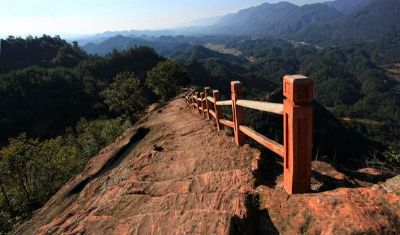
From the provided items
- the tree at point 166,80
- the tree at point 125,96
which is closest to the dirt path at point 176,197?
the tree at point 125,96

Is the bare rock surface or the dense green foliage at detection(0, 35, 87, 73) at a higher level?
the bare rock surface

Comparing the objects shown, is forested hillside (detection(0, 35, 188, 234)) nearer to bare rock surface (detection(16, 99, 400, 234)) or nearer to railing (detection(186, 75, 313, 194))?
bare rock surface (detection(16, 99, 400, 234))

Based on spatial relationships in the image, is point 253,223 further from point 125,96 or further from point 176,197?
point 125,96

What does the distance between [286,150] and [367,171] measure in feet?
8.06

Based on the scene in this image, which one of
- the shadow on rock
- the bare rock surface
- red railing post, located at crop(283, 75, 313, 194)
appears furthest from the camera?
the shadow on rock

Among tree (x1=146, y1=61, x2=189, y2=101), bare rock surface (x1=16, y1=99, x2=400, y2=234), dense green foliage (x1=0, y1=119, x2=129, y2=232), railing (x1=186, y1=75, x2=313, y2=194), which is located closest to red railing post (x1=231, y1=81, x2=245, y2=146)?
bare rock surface (x1=16, y1=99, x2=400, y2=234)

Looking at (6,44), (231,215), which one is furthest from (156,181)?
(6,44)

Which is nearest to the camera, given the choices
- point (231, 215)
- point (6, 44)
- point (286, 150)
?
point (231, 215)

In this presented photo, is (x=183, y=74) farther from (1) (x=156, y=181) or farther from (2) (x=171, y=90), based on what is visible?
(1) (x=156, y=181)

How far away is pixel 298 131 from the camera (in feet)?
12.3

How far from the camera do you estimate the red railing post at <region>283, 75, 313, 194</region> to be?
352 cm

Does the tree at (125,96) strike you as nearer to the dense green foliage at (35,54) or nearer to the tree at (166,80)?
the tree at (166,80)

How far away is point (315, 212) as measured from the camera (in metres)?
3.50

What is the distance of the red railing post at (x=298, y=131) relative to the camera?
3.52 metres
